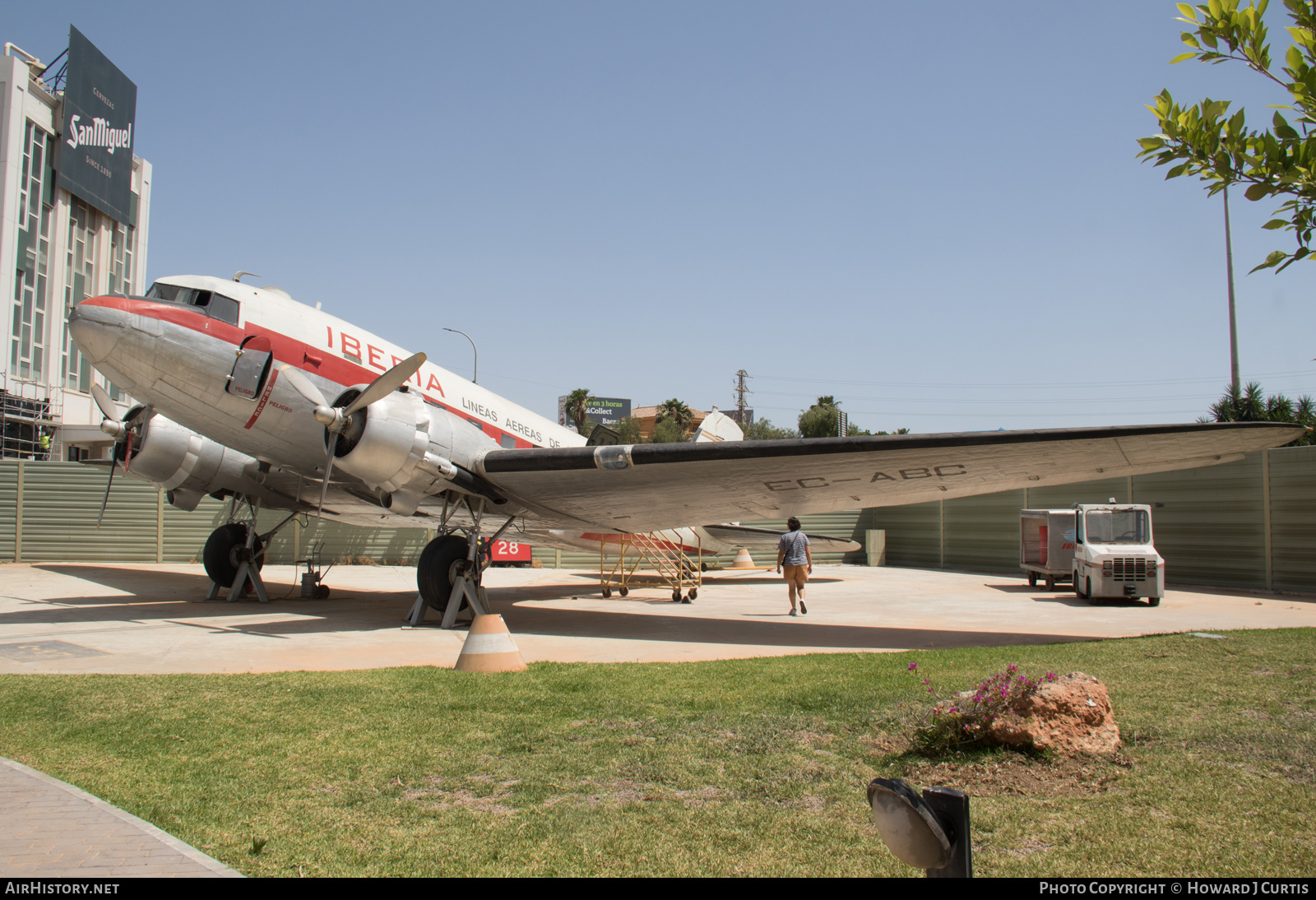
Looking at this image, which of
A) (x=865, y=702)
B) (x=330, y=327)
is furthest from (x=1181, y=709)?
(x=330, y=327)

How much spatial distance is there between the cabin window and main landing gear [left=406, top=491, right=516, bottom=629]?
3373mm

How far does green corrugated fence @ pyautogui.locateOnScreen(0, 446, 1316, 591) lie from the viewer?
1898 centimetres

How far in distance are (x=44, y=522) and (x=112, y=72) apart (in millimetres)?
34676

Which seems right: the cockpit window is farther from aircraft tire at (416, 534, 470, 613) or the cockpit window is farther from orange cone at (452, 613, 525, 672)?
orange cone at (452, 613, 525, 672)

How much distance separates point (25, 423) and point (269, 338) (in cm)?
3430

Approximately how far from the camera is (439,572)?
1228 centimetres

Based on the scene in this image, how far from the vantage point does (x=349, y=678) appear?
7605 millimetres

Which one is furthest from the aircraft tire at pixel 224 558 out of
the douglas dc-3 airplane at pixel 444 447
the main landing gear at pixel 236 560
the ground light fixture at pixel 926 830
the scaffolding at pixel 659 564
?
the ground light fixture at pixel 926 830

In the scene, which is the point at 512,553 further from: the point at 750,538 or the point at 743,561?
the point at 750,538

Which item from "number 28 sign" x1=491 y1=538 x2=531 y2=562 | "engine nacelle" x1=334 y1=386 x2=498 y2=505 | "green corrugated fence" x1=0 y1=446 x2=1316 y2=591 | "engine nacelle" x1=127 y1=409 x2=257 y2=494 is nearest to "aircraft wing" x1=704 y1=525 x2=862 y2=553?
"green corrugated fence" x1=0 y1=446 x2=1316 y2=591

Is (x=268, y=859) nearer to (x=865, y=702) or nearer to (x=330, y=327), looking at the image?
(x=865, y=702)

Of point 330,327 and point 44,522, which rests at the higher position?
point 330,327

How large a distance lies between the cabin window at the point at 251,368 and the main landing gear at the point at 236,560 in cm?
526

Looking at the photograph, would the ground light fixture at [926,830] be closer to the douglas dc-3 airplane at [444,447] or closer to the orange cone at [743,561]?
the douglas dc-3 airplane at [444,447]
